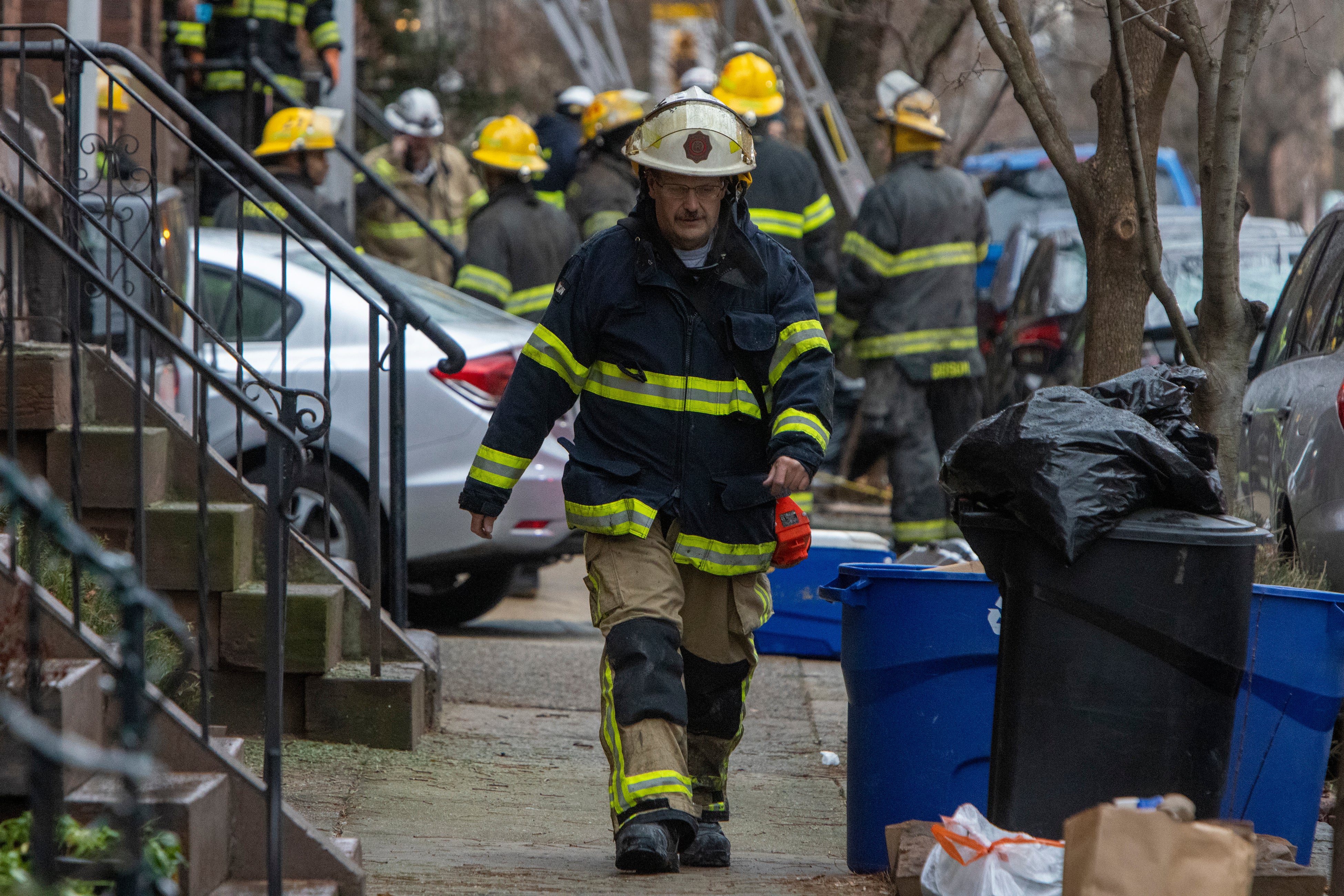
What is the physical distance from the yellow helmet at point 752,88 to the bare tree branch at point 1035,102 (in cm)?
371

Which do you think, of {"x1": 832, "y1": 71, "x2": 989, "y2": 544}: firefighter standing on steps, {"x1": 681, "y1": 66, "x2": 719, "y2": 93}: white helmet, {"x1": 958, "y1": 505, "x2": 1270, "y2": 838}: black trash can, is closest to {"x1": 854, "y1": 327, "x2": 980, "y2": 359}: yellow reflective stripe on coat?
{"x1": 832, "y1": 71, "x2": 989, "y2": 544}: firefighter standing on steps

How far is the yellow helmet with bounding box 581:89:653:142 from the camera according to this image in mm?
9977

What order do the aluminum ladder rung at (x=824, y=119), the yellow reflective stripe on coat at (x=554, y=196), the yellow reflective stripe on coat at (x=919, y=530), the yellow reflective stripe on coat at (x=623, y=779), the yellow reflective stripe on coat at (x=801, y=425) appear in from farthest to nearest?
the aluminum ladder rung at (x=824, y=119) → the yellow reflective stripe on coat at (x=554, y=196) → the yellow reflective stripe on coat at (x=919, y=530) → the yellow reflective stripe on coat at (x=801, y=425) → the yellow reflective stripe on coat at (x=623, y=779)

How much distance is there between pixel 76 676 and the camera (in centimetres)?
322

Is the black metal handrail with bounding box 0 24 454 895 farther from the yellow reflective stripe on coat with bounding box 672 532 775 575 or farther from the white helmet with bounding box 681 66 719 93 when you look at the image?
the white helmet with bounding box 681 66 719 93

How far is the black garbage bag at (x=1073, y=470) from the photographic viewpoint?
10.5 ft

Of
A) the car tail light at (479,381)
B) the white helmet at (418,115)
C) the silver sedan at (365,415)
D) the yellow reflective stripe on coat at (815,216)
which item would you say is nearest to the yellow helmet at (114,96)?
the silver sedan at (365,415)

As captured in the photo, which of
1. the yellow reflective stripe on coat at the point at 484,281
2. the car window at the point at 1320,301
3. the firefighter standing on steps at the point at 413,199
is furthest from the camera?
the firefighter standing on steps at the point at 413,199

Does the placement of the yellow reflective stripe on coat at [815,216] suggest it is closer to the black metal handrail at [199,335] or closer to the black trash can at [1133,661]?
the black metal handrail at [199,335]

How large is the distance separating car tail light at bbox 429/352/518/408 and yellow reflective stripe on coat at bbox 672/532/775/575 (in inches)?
104

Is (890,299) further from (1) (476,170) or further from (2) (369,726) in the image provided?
(2) (369,726)

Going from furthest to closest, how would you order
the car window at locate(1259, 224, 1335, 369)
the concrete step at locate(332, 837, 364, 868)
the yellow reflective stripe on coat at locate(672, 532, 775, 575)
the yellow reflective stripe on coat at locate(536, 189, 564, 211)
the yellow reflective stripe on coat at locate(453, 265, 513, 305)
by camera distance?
the yellow reflective stripe on coat at locate(536, 189, 564, 211) < the yellow reflective stripe on coat at locate(453, 265, 513, 305) < the car window at locate(1259, 224, 1335, 369) < the yellow reflective stripe on coat at locate(672, 532, 775, 575) < the concrete step at locate(332, 837, 364, 868)

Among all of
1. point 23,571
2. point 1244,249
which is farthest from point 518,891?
point 1244,249

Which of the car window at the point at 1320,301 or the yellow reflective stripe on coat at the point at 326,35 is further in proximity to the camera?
the yellow reflective stripe on coat at the point at 326,35
